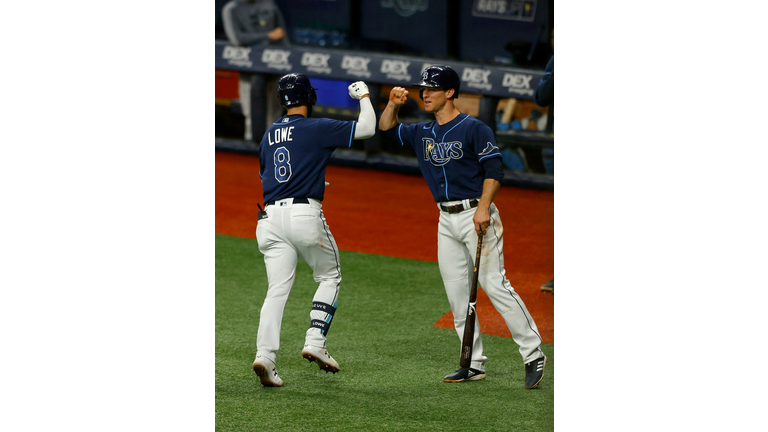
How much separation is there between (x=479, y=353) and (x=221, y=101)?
7.39m

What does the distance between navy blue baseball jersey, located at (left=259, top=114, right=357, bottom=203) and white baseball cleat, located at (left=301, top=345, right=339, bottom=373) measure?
2.34 feet

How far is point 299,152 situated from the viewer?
3.72 metres

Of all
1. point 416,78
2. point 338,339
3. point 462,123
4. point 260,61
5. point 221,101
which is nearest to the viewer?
point 462,123

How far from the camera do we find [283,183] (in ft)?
12.4

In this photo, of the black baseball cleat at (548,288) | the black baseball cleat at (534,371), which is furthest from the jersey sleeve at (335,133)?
the black baseball cleat at (548,288)

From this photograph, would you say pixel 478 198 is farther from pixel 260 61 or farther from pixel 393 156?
pixel 260 61

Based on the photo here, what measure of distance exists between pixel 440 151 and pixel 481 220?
35 cm

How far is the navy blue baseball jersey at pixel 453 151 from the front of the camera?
363cm

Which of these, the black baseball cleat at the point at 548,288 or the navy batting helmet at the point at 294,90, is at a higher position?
the navy batting helmet at the point at 294,90

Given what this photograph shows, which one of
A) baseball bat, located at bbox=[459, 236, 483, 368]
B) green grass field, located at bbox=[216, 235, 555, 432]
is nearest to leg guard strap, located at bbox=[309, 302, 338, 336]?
green grass field, located at bbox=[216, 235, 555, 432]

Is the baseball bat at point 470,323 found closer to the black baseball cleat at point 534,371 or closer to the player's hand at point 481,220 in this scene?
the player's hand at point 481,220

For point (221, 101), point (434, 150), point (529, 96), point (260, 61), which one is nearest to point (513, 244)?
point (434, 150)

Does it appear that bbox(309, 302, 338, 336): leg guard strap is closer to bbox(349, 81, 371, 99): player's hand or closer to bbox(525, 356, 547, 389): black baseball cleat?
bbox(525, 356, 547, 389): black baseball cleat

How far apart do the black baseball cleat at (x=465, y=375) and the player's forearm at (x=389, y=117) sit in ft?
3.73
